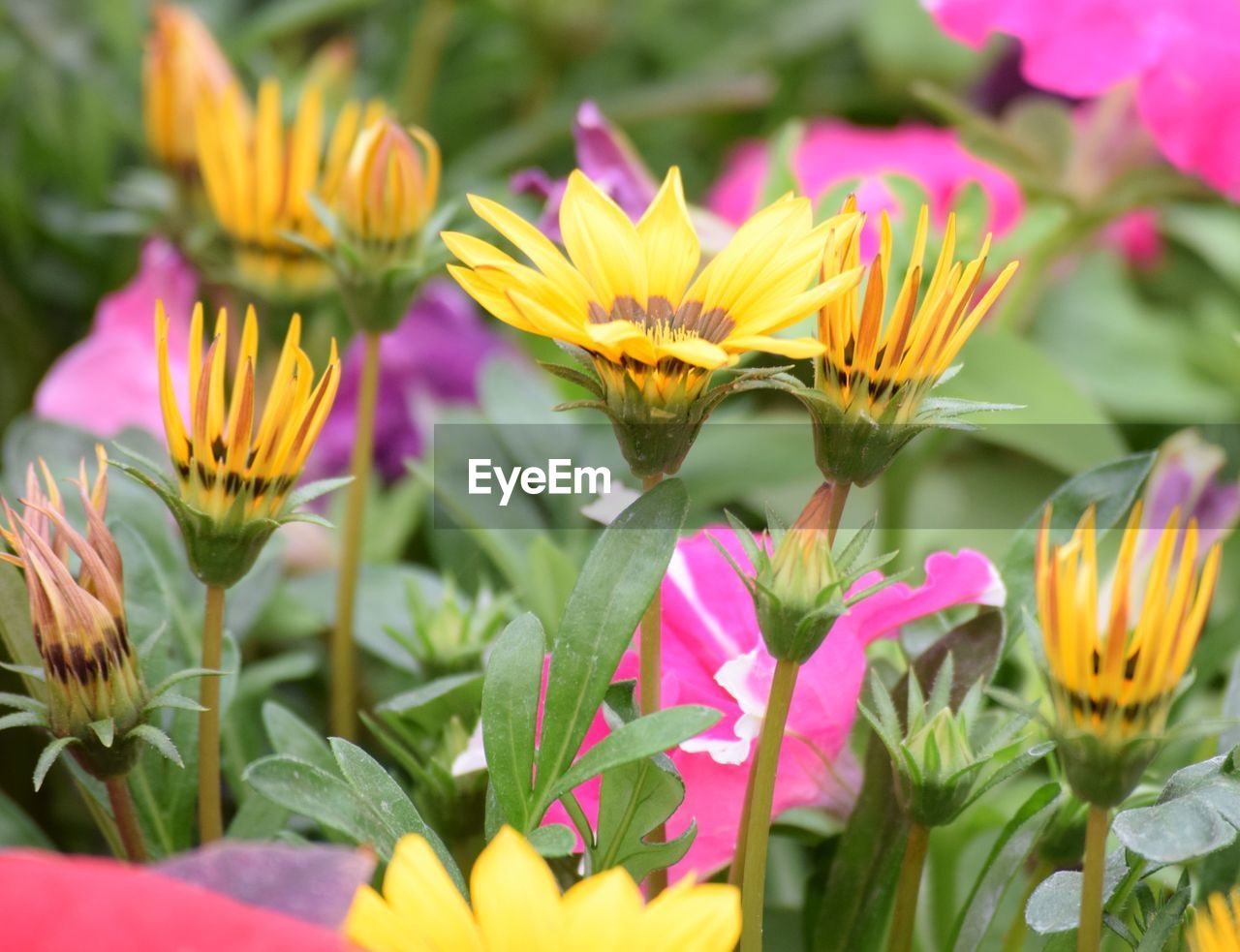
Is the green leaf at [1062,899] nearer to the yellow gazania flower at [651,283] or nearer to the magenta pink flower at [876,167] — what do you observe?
the yellow gazania flower at [651,283]

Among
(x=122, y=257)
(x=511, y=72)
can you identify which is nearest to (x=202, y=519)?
(x=122, y=257)

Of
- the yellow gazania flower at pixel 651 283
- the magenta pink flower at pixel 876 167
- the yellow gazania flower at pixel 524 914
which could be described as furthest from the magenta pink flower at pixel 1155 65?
the yellow gazania flower at pixel 524 914

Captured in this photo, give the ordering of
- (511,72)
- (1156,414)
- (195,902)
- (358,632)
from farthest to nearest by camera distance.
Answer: (511,72), (1156,414), (358,632), (195,902)

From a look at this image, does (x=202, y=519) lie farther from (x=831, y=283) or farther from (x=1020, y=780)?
(x=1020, y=780)

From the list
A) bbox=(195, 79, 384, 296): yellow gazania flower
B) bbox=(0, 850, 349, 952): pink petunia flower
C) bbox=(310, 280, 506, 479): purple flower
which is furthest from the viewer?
bbox=(310, 280, 506, 479): purple flower

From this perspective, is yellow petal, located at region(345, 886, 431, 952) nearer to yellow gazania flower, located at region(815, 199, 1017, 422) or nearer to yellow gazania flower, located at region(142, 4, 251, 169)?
yellow gazania flower, located at region(815, 199, 1017, 422)

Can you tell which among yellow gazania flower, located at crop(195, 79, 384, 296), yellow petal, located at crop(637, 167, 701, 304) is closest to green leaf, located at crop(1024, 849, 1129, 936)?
yellow petal, located at crop(637, 167, 701, 304)
